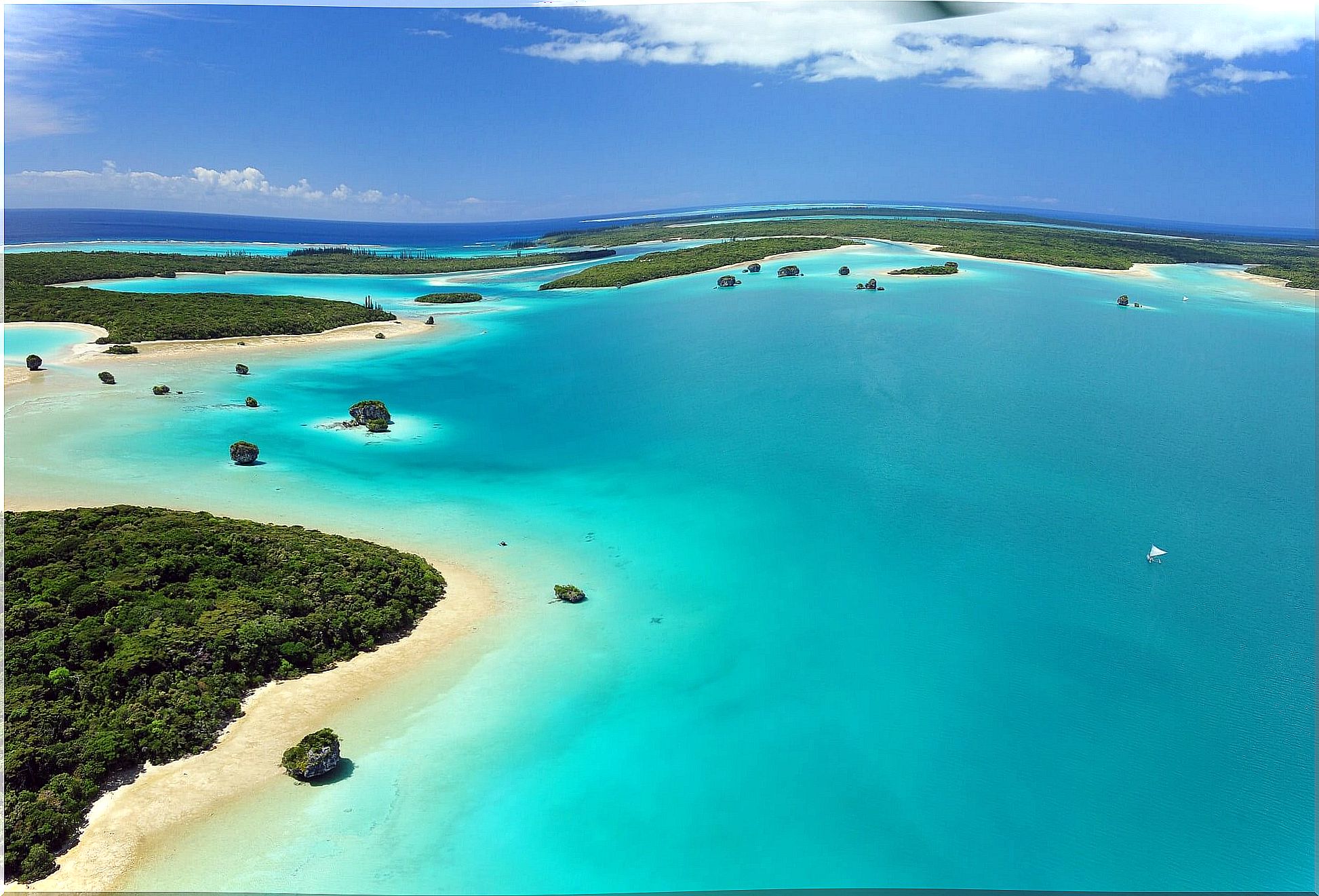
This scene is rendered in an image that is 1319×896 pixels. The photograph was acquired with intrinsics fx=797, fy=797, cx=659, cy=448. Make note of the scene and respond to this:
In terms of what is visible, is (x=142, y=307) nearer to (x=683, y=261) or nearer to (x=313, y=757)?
(x=683, y=261)

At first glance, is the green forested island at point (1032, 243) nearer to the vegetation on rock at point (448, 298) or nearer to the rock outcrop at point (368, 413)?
the vegetation on rock at point (448, 298)

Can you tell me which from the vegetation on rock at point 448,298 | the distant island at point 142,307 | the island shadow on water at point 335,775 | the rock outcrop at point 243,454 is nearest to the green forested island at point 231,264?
the distant island at point 142,307

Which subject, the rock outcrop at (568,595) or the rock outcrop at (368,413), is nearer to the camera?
the rock outcrop at (568,595)

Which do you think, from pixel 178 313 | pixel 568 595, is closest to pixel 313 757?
pixel 568 595

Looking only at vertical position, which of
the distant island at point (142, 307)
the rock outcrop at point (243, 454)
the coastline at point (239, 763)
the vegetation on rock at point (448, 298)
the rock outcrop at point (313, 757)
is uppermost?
the distant island at point (142, 307)

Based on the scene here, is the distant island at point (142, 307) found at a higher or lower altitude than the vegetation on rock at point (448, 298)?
higher

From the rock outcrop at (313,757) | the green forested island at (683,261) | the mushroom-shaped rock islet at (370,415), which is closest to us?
the rock outcrop at (313,757)

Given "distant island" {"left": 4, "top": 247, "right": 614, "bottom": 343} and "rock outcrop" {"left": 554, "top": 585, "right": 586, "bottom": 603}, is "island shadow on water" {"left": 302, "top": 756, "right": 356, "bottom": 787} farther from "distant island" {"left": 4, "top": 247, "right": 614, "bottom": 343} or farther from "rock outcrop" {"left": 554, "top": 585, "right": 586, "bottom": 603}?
"distant island" {"left": 4, "top": 247, "right": 614, "bottom": 343}

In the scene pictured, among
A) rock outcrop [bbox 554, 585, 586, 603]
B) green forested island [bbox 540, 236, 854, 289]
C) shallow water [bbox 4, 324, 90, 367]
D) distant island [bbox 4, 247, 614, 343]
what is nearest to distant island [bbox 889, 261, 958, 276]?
green forested island [bbox 540, 236, 854, 289]
